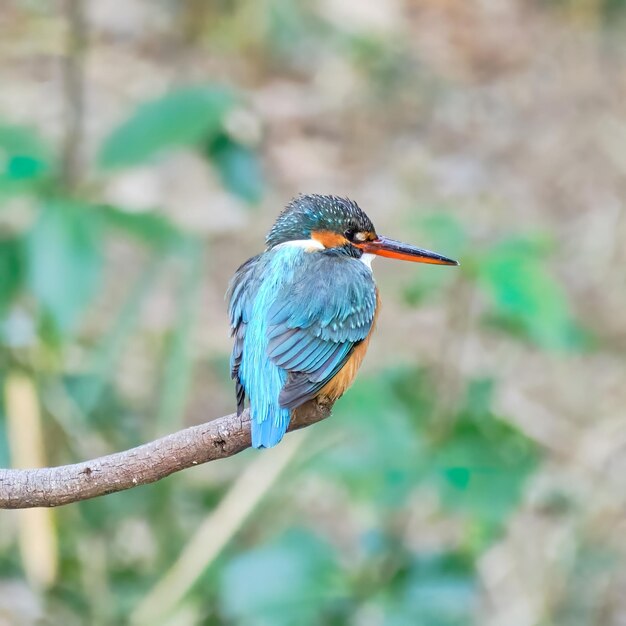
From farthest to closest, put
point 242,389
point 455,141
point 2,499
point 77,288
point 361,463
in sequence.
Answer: point 455,141
point 361,463
point 77,288
point 242,389
point 2,499

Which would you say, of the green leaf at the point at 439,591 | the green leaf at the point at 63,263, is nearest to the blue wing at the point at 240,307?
the green leaf at the point at 63,263

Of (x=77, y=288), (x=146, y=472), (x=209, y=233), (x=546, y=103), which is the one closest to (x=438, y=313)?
(x=209, y=233)

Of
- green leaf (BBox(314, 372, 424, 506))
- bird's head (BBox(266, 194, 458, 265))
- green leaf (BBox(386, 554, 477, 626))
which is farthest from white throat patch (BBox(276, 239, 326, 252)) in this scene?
green leaf (BBox(386, 554, 477, 626))

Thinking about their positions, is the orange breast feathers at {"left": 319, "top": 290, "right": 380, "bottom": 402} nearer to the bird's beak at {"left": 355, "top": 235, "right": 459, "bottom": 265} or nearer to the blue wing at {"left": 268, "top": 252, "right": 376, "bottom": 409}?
the blue wing at {"left": 268, "top": 252, "right": 376, "bottom": 409}

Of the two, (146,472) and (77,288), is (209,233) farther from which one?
(146,472)

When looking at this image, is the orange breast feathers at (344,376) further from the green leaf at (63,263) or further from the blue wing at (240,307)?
the green leaf at (63,263)

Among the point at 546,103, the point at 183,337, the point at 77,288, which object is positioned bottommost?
the point at 183,337

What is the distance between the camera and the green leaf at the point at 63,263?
8.68 ft

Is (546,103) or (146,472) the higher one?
(546,103)

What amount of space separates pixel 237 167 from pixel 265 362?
136 centimetres

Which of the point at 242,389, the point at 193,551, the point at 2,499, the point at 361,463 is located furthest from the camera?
the point at 193,551

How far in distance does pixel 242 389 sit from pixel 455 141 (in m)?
4.54

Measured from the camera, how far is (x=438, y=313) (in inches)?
214

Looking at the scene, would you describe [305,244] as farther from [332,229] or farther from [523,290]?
[523,290]
